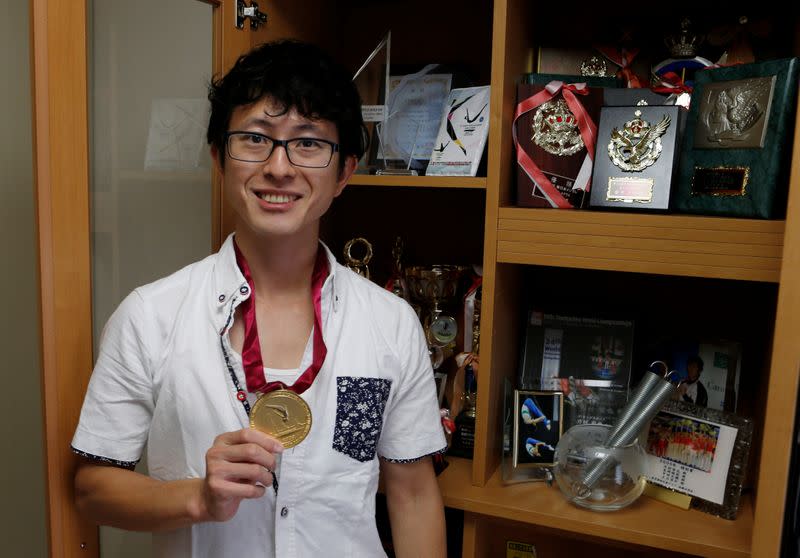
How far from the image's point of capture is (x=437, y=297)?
1.89 meters

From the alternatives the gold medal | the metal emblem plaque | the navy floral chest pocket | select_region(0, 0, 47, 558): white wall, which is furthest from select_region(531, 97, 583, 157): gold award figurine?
select_region(0, 0, 47, 558): white wall

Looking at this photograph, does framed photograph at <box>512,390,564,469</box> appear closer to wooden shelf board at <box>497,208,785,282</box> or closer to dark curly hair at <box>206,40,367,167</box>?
wooden shelf board at <box>497,208,785,282</box>

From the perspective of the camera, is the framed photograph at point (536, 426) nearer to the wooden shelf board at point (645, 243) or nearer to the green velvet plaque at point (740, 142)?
the wooden shelf board at point (645, 243)

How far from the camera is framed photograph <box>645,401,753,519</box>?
1.48 meters

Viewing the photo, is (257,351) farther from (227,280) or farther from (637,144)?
(637,144)

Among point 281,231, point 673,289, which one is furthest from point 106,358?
point 673,289

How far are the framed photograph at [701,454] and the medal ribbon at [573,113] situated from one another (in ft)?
1.71

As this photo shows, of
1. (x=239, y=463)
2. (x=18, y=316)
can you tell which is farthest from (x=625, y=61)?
(x=18, y=316)

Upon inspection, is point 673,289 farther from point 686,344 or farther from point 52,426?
point 52,426

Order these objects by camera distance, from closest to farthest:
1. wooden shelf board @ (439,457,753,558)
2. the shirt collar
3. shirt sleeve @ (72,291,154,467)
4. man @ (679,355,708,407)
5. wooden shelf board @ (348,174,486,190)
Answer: shirt sleeve @ (72,291,154,467)
the shirt collar
wooden shelf board @ (439,457,753,558)
wooden shelf board @ (348,174,486,190)
man @ (679,355,708,407)

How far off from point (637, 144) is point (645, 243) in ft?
0.74

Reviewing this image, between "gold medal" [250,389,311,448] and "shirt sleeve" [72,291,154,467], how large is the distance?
0.74 ft

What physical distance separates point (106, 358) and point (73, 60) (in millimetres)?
479

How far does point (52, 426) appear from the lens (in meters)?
1.17
